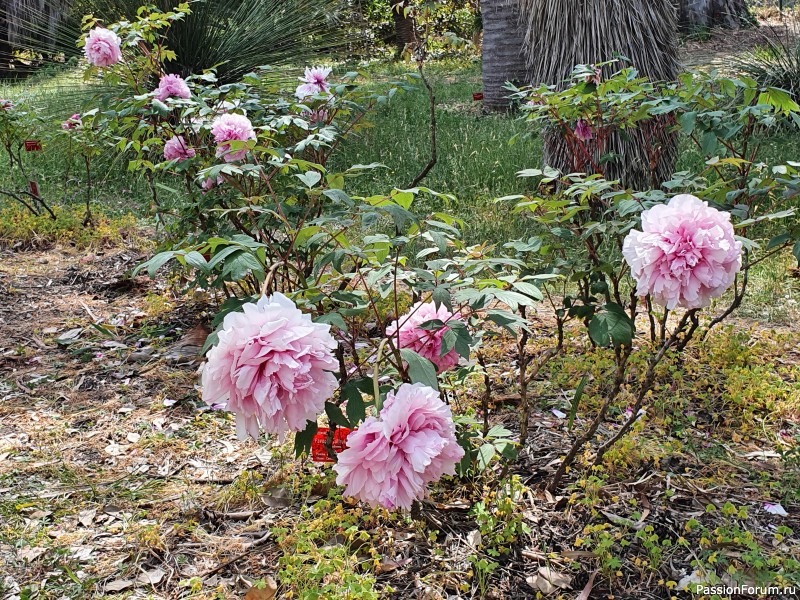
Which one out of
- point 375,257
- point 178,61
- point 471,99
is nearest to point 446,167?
point 178,61

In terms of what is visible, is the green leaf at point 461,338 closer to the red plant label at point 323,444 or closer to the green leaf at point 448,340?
the green leaf at point 448,340

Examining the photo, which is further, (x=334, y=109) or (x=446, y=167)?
(x=446, y=167)

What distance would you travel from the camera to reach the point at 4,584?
6.03 ft

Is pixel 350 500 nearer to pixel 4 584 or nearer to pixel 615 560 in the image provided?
pixel 615 560

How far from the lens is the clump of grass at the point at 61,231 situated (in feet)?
16.0

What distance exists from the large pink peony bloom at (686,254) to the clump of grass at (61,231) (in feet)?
13.4

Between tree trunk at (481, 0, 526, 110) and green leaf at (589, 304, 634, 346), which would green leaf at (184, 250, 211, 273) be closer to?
green leaf at (589, 304, 634, 346)

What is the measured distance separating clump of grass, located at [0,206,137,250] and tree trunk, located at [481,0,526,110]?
4.11 metres

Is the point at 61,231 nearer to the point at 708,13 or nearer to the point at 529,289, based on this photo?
the point at 529,289

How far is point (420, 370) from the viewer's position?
4.73ft

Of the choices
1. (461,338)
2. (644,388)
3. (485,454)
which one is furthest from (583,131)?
(461,338)

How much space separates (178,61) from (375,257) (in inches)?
219

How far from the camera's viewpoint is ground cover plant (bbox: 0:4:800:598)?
4.75 ft

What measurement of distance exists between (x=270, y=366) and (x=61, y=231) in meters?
4.37
